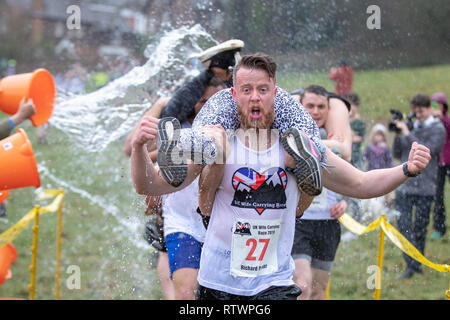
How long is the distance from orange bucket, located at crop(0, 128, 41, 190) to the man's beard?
1.94 meters

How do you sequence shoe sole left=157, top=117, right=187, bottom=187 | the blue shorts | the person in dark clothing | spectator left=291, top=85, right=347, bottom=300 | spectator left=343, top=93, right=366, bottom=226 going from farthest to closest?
spectator left=343, top=93, right=366, bottom=226 < spectator left=291, top=85, right=347, bottom=300 < the person in dark clothing < the blue shorts < shoe sole left=157, top=117, right=187, bottom=187

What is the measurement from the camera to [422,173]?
278 inches

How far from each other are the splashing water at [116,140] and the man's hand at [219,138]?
836 millimetres

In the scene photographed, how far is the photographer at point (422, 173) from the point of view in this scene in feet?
23.2

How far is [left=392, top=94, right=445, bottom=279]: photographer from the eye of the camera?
706cm

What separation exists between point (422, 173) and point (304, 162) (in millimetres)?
4694

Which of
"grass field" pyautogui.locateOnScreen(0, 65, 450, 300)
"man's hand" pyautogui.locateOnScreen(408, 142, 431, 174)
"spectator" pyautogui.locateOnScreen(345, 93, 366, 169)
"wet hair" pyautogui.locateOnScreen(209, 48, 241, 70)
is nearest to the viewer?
"man's hand" pyautogui.locateOnScreen(408, 142, 431, 174)

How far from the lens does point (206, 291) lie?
323cm

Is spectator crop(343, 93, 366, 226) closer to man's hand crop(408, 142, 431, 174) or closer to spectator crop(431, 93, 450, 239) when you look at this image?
spectator crop(431, 93, 450, 239)

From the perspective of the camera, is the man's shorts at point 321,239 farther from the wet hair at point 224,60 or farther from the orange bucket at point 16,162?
the orange bucket at point 16,162

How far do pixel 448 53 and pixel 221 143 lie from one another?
1908 centimetres

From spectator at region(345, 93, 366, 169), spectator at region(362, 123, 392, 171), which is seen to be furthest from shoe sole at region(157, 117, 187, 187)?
spectator at region(362, 123, 392, 171)

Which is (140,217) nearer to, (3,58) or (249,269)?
(249,269)

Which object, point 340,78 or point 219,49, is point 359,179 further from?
point 340,78
